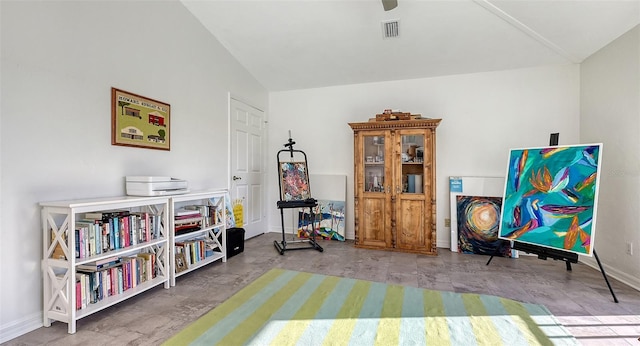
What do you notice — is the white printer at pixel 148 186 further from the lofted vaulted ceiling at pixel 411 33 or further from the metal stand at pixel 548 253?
the metal stand at pixel 548 253

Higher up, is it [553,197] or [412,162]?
[412,162]

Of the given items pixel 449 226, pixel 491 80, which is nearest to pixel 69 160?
pixel 449 226

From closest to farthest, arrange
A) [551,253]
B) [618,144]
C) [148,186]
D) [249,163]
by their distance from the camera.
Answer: [148,186]
[551,253]
[618,144]
[249,163]

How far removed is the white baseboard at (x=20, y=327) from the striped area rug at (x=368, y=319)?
1057mm

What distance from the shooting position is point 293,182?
4.02m

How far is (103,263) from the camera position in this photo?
2.20 meters

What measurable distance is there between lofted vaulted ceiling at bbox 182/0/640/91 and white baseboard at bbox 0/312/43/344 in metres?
3.30

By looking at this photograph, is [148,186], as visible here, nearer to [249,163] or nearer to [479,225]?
[249,163]

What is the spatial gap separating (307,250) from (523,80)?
3.75 meters

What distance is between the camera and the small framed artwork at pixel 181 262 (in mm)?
2766

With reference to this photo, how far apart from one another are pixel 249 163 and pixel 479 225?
11.4 feet

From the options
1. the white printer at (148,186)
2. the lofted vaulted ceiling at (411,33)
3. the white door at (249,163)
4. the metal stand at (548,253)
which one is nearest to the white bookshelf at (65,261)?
the white printer at (148,186)

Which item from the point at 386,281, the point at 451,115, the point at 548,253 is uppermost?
the point at 451,115

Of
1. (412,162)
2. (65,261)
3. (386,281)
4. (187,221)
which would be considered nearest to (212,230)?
(187,221)
